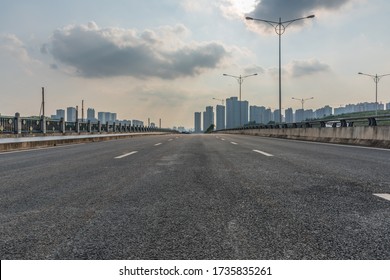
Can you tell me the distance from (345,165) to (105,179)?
5.44m

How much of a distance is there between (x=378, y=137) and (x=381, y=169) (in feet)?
27.9

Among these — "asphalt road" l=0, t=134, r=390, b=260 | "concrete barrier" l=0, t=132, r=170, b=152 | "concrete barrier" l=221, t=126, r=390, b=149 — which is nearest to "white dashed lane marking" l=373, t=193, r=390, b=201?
"asphalt road" l=0, t=134, r=390, b=260

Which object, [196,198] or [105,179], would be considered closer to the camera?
[196,198]

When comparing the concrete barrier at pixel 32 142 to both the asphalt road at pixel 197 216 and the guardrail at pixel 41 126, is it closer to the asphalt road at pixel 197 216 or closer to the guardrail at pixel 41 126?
the guardrail at pixel 41 126

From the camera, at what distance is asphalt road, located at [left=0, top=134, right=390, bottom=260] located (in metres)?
2.49

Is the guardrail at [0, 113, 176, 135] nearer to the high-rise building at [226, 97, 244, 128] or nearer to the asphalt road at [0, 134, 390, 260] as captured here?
the asphalt road at [0, 134, 390, 260]

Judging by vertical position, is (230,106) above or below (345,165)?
above

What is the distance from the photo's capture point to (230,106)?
18650cm

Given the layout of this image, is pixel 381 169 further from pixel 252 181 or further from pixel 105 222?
pixel 105 222

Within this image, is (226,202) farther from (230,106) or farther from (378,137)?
(230,106)

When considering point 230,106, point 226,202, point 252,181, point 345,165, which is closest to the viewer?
point 226,202

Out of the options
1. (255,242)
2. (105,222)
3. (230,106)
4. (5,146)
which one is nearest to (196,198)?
(105,222)

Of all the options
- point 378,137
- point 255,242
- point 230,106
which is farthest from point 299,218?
point 230,106

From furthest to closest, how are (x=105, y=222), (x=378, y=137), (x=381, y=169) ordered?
(x=378, y=137)
(x=381, y=169)
(x=105, y=222)
